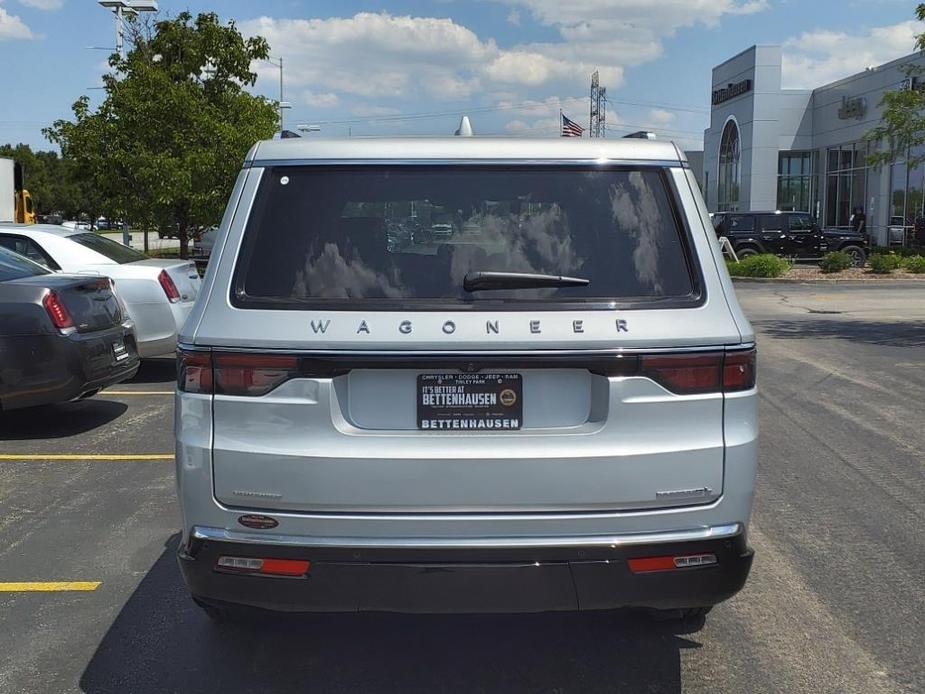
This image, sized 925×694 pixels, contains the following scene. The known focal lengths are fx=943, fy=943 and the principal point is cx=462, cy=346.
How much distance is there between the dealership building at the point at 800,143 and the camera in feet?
131

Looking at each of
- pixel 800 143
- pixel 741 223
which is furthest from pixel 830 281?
pixel 800 143

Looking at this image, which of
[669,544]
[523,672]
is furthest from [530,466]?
[523,672]

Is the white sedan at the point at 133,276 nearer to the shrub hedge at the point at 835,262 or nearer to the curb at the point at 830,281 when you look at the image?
the curb at the point at 830,281

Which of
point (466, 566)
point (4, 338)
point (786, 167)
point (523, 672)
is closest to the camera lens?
point (466, 566)

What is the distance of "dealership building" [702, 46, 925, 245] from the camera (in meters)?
39.8

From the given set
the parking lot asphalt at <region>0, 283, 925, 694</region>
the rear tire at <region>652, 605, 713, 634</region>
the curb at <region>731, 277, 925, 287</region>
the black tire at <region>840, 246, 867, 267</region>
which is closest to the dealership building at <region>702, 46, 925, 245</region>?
the black tire at <region>840, 246, 867, 267</region>

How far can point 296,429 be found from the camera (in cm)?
298

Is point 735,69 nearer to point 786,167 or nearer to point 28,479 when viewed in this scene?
point 786,167

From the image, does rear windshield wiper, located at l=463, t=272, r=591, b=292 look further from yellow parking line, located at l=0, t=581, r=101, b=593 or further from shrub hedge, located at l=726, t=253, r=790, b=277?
shrub hedge, located at l=726, t=253, r=790, b=277

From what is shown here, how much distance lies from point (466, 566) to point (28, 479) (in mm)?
4596

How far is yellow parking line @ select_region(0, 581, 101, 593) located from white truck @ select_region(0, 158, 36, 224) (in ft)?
70.0

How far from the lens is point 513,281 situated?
120 inches

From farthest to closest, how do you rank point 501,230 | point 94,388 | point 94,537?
point 94,388 → point 94,537 → point 501,230

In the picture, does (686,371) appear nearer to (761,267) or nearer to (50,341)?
(50,341)
